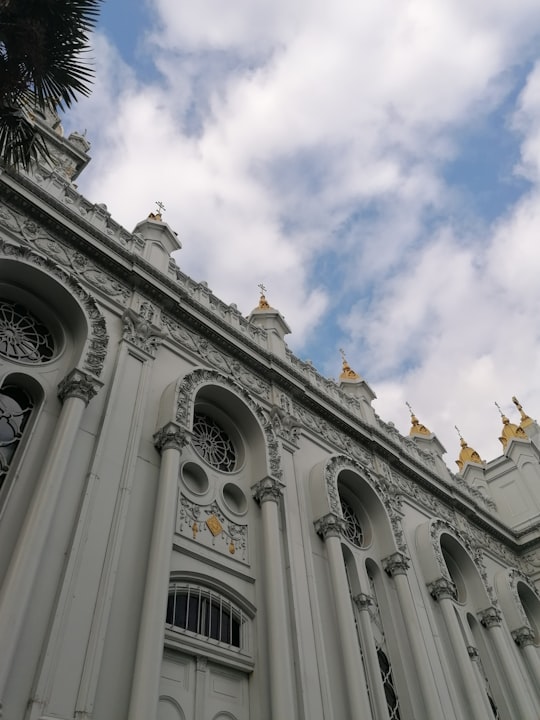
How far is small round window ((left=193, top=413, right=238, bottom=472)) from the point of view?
40.0 feet

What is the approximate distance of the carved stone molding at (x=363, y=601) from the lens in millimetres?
12797

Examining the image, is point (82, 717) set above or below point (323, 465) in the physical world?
below

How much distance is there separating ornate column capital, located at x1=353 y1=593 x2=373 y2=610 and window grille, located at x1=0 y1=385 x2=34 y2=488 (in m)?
8.39

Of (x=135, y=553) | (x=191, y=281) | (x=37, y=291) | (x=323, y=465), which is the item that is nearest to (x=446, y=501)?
(x=323, y=465)

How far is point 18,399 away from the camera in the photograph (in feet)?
31.0

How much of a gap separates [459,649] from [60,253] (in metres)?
13.3

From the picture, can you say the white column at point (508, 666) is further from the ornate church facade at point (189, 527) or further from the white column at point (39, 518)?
the white column at point (39, 518)

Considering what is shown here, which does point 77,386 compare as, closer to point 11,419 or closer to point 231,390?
point 11,419

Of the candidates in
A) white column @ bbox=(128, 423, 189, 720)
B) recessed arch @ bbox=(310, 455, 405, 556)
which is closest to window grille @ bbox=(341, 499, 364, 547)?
recessed arch @ bbox=(310, 455, 405, 556)

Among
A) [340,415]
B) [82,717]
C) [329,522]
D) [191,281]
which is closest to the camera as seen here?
[82,717]

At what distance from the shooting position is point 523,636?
56.9 ft

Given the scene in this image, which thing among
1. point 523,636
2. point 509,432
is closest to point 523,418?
point 509,432

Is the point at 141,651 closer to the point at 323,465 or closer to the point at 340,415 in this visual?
the point at 323,465

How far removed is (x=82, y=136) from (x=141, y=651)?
59.5 feet
